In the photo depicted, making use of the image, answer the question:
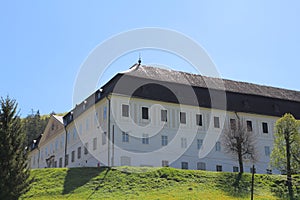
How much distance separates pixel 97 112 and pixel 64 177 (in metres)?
11.3

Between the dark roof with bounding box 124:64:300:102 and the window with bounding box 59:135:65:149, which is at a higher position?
the dark roof with bounding box 124:64:300:102

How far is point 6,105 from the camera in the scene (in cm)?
2762

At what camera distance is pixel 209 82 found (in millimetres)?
51688

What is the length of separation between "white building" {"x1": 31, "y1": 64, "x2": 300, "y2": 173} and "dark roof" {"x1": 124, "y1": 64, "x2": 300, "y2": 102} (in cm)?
13

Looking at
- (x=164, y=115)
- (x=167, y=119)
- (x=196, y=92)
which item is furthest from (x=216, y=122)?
(x=164, y=115)

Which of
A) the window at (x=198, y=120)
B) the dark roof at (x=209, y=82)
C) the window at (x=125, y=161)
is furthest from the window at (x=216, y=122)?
the window at (x=125, y=161)

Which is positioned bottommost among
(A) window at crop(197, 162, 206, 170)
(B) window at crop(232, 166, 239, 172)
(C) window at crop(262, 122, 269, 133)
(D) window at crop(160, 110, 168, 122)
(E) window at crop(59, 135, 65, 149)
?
(B) window at crop(232, 166, 239, 172)

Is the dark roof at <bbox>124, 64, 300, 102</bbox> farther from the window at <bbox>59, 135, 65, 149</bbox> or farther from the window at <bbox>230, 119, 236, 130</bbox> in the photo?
the window at <bbox>59, 135, 65, 149</bbox>

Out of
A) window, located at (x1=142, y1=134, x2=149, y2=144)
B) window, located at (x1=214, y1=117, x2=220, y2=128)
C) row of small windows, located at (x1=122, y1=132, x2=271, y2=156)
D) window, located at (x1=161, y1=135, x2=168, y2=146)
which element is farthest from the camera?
window, located at (x1=214, y1=117, x2=220, y2=128)

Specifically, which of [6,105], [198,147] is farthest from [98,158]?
[6,105]

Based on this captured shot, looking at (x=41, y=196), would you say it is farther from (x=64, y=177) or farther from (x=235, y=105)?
(x=235, y=105)

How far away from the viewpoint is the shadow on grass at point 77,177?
111 feet

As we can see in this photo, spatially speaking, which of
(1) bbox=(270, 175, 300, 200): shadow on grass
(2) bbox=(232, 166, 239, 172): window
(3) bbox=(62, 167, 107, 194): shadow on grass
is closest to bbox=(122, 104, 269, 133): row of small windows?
(2) bbox=(232, 166, 239, 172): window

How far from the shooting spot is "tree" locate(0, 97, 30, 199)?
83.7ft
